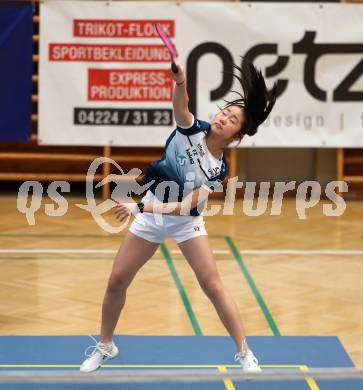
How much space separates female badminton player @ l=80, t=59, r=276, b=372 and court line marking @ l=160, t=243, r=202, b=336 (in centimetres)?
136

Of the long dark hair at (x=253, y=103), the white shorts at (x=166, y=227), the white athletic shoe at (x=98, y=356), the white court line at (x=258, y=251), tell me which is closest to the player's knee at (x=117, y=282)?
the white shorts at (x=166, y=227)

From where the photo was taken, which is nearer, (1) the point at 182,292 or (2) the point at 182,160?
(2) the point at 182,160

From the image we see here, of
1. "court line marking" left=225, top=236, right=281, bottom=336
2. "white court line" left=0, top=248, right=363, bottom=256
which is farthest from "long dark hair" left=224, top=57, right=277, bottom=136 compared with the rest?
"white court line" left=0, top=248, right=363, bottom=256

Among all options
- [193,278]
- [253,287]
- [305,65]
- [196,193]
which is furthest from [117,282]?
[305,65]

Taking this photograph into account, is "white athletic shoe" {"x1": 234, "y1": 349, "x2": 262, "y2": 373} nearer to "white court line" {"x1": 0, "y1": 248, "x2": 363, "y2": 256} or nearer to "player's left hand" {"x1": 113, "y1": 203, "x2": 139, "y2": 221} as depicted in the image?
"player's left hand" {"x1": 113, "y1": 203, "x2": 139, "y2": 221}

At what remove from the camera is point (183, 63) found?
12250 mm

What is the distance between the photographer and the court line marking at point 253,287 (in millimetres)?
7555

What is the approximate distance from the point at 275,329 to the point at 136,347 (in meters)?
1.16

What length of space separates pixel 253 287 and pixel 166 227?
2.86 m

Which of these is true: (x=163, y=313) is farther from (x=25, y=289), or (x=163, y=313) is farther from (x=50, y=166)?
(x=50, y=166)

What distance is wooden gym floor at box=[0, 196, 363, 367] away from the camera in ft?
24.8

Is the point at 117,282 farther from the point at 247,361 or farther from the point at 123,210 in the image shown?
the point at 247,361

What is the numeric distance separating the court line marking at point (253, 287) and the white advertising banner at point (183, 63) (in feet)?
7.55

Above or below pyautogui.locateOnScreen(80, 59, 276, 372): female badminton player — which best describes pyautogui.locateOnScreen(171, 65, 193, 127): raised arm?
above
